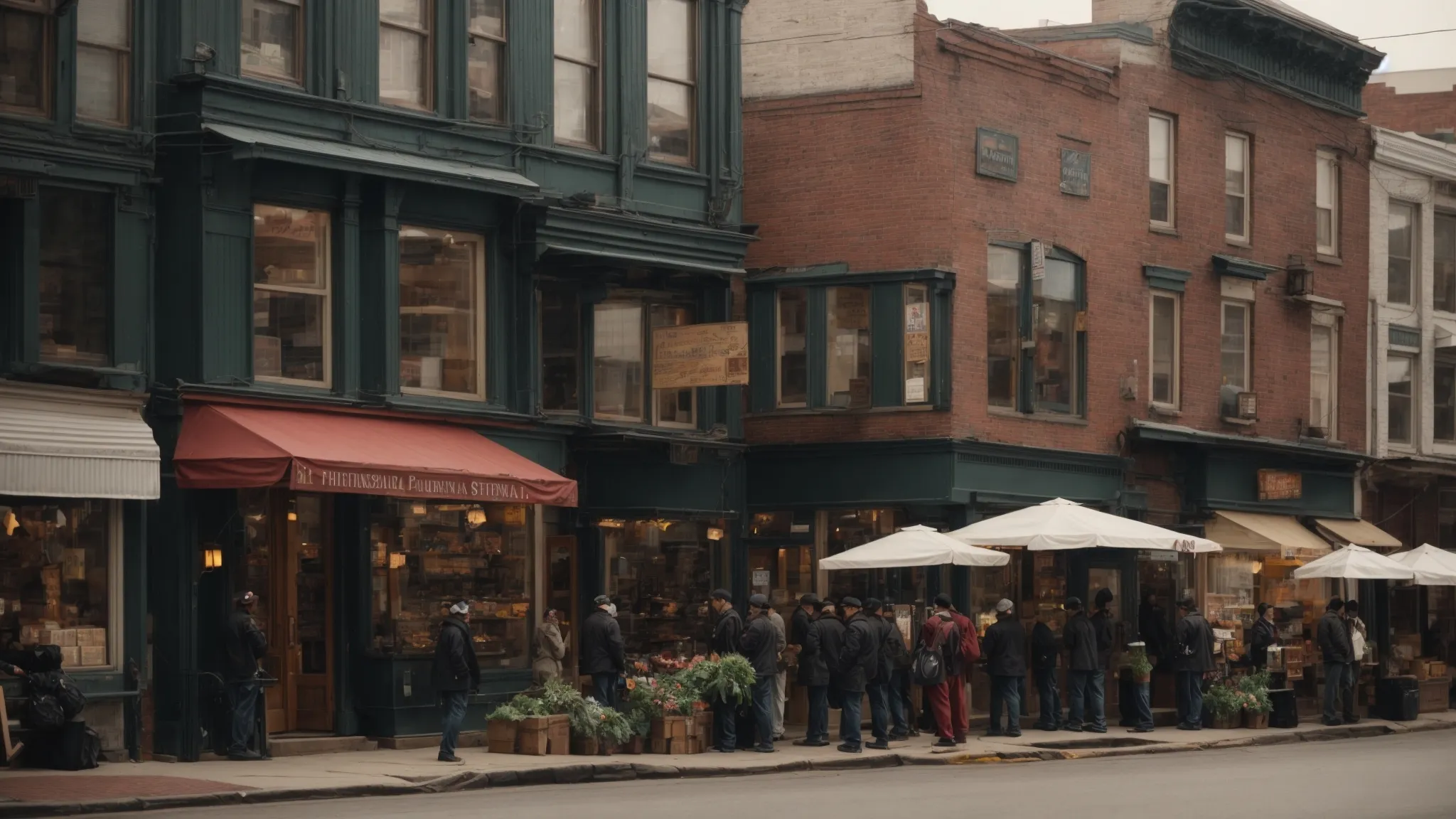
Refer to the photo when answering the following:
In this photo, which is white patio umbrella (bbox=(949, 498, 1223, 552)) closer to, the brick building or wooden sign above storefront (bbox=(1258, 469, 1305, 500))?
the brick building

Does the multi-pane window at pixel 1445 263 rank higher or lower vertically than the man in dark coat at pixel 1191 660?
higher

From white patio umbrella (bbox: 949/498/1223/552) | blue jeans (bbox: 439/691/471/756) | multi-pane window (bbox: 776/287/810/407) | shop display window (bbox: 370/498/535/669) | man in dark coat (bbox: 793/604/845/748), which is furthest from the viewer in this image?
multi-pane window (bbox: 776/287/810/407)

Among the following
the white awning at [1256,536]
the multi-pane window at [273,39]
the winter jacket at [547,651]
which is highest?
the multi-pane window at [273,39]

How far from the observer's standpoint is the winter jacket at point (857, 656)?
1058 inches

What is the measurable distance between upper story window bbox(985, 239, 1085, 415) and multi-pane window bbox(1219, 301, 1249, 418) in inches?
164

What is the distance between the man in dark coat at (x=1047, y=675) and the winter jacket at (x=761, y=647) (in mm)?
5336

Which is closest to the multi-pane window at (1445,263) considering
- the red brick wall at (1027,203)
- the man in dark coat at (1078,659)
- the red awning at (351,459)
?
the red brick wall at (1027,203)

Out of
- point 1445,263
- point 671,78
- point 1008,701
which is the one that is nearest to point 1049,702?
point 1008,701

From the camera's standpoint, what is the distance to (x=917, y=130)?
32.6 m

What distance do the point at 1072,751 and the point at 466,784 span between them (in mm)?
9097

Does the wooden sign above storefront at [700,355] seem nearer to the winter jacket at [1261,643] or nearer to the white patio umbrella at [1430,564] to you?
the winter jacket at [1261,643]

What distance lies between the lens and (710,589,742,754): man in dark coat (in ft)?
86.3

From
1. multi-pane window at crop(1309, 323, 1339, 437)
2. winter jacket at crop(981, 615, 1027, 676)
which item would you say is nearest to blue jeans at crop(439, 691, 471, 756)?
winter jacket at crop(981, 615, 1027, 676)

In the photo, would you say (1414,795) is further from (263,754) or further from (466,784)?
(263,754)
